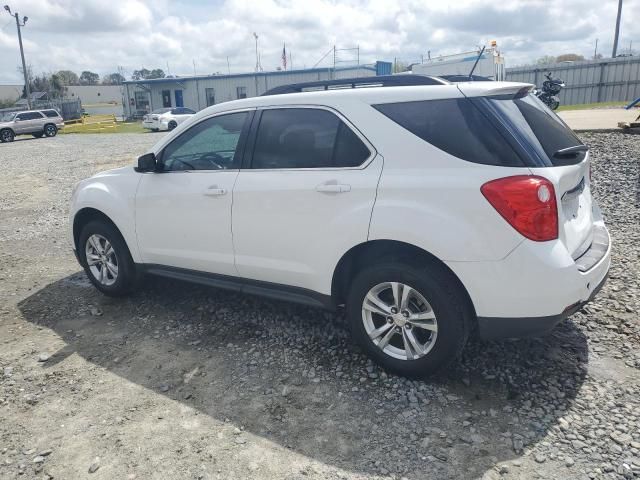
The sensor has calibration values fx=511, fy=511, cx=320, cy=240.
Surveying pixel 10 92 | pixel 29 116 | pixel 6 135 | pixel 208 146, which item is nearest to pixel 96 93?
pixel 10 92

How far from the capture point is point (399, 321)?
10.7 feet

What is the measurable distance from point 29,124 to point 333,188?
33458 mm

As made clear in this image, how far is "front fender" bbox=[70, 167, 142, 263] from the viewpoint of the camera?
4.54 m

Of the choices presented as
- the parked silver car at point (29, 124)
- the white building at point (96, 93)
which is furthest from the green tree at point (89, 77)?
the parked silver car at point (29, 124)

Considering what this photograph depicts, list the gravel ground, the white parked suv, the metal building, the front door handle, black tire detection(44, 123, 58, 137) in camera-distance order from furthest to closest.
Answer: the metal building, black tire detection(44, 123, 58, 137), the front door handle, the white parked suv, the gravel ground

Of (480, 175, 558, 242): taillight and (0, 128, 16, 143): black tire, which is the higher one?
(480, 175, 558, 242): taillight

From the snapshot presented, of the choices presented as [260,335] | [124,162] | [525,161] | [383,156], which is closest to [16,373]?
[260,335]

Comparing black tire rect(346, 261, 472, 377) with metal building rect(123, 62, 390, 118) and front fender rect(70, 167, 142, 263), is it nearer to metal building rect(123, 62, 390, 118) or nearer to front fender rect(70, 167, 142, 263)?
front fender rect(70, 167, 142, 263)

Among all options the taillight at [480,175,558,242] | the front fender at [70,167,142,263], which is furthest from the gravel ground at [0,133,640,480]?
the taillight at [480,175,558,242]

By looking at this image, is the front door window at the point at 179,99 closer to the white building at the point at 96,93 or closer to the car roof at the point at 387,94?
the white building at the point at 96,93

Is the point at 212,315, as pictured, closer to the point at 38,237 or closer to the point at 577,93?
the point at 38,237

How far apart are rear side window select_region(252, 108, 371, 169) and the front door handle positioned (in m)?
0.33

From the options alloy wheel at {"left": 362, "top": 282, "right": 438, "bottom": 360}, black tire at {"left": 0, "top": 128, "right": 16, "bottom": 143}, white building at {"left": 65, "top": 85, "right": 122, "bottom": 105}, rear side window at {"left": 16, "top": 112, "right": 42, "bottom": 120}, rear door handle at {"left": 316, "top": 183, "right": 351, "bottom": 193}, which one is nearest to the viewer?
alloy wheel at {"left": 362, "top": 282, "right": 438, "bottom": 360}

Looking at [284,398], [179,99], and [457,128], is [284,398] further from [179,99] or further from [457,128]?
[179,99]
